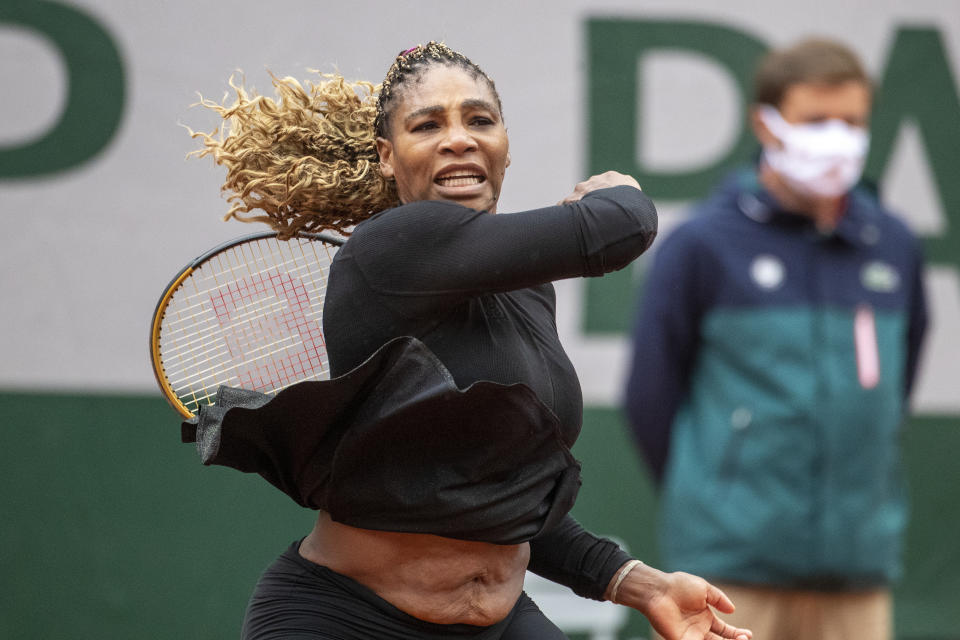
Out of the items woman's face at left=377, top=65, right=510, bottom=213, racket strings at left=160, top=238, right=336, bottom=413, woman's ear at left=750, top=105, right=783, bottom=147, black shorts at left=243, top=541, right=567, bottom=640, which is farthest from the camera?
woman's ear at left=750, top=105, right=783, bottom=147

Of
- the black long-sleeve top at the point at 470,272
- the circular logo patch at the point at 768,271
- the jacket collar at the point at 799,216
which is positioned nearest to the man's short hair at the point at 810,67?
the jacket collar at the point at 799,216

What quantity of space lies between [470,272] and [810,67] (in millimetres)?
1843

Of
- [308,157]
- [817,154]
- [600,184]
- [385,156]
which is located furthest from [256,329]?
[817,154]

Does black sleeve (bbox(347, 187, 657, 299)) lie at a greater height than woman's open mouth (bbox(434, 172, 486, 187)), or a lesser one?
lesser

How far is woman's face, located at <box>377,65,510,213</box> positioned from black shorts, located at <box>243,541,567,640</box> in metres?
0.64

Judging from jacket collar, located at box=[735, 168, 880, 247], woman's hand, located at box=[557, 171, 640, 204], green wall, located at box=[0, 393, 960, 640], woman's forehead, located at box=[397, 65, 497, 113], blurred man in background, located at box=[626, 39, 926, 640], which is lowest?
green wall, located at box=[0, 393, 960, 640]

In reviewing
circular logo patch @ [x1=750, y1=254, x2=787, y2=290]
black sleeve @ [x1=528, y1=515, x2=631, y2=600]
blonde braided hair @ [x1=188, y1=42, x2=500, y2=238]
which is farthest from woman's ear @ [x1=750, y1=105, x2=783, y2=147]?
black sleeve @ [x1=528, y1=515, x2=631, y2=600]

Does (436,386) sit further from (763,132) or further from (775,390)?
(763,132)

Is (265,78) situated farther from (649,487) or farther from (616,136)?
(649,487)

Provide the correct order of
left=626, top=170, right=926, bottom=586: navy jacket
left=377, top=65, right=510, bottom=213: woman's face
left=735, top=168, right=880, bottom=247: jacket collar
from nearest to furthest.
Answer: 1. left=377, top=65, right=510, bottom=213: woman's face
2. left=626, top=170, right=926, bottom=586: navy jacket
3. left=735, top=168, right=880, bottom=247: jacket collar

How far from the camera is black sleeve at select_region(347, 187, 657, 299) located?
75.7 inches

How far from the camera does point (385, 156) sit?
2281mm

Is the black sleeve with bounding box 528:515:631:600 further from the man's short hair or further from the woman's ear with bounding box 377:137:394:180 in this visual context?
the man's short hair

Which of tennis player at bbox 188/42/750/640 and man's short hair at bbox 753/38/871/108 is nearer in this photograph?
tennis player at bbox 188/42/750/640
